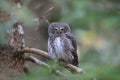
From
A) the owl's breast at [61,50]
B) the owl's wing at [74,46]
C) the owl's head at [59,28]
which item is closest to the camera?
the owl's breast at [61,50]

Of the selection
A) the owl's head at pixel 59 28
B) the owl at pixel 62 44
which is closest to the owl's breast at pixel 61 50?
the owl at pixel 62 44

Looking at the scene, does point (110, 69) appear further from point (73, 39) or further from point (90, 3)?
point (73, 39)

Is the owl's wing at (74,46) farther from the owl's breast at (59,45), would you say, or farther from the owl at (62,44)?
the owl's breast at (59,45)

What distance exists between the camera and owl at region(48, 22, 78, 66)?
14.8 feet

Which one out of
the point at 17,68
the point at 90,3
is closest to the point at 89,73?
the point at 90,3

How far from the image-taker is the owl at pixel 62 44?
4.50 metres

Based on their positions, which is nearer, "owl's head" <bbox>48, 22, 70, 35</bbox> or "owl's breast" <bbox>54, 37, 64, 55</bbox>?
"owl's breast" <bbox>54, 37, 64, 55</bbox>

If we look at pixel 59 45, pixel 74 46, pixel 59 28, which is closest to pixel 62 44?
pixel 59 45

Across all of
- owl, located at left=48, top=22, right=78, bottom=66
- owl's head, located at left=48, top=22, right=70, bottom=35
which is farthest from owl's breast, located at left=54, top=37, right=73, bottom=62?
owl's head, located at left=48, top=22, right=70, bottom=35

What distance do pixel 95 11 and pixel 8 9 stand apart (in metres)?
0.48

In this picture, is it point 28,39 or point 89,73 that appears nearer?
point 89,73

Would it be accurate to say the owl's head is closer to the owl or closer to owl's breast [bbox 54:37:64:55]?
the owl

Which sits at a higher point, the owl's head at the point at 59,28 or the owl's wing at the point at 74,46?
the owl's head at the point at 59,28

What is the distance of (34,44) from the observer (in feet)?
16.1
